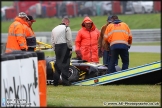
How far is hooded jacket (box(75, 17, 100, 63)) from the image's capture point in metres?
15.4

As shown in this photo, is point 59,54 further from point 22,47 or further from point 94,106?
point 94,106

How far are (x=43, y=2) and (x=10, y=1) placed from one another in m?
19.1

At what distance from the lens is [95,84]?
13.0 metres

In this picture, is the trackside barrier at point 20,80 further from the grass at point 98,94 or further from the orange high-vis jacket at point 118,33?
the orange high-vis jacket at point 118,33

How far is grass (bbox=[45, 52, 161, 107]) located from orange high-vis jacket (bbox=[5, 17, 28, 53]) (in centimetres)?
116

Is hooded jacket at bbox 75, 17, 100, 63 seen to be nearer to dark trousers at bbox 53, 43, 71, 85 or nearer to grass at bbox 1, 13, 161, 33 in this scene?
dark trousers at bbox 53, 43, 71, 85

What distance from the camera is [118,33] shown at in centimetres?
1345

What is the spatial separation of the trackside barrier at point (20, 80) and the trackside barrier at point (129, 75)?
4.88m

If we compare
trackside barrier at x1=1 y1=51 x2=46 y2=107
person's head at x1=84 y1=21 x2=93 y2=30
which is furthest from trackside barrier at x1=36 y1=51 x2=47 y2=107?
person's head at x1=84 y1=21 x2=93 y2=30

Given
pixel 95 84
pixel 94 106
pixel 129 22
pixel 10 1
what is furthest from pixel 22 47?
pixel 10 1

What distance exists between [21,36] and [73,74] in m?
2.20

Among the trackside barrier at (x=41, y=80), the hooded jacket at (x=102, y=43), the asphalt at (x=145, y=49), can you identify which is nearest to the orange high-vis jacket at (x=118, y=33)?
the hooded jacket at (x=102, y=43)

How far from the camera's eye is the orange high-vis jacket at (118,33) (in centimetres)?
1344

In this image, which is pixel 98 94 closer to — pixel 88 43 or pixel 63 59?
pixel 63 59
